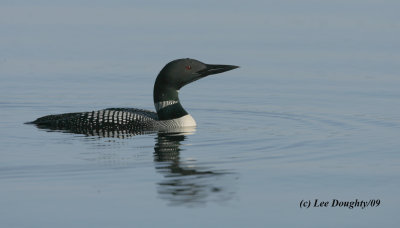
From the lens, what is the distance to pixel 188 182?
561 centimetres

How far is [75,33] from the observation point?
13961 millimetres

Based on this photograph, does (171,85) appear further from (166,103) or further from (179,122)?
(179,122)

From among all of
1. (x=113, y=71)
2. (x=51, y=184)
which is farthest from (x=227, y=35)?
(x=51, y=184)

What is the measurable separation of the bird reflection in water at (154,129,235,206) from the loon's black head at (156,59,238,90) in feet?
4.15

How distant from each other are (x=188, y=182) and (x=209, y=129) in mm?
2321

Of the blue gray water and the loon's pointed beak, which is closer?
the blue gray water

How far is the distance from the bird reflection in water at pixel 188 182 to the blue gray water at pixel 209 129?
13 millimetres

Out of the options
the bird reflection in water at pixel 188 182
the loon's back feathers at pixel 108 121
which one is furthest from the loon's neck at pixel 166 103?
the bird reflection in water at pixel 188 182

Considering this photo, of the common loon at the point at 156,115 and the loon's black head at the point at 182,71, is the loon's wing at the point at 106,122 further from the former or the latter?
the loon's black head at the point at 182,71

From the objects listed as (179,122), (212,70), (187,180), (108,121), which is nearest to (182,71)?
(212,70)

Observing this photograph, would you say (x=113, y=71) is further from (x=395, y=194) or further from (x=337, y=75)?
(x=395, y=194)

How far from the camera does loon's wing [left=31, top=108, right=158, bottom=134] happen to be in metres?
7.66

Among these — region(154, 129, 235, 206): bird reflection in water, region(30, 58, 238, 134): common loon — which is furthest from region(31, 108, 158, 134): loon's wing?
region(154, 129, 235, 206): bird reflection in water

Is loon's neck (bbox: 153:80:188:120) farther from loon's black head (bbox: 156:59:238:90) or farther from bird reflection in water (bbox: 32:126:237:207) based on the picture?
bird reflection in water (bbox: 32:126:237:207)
